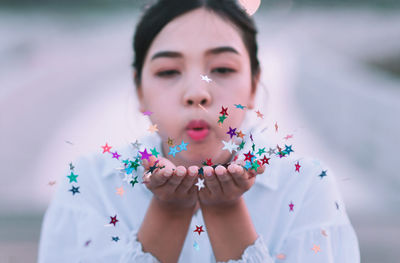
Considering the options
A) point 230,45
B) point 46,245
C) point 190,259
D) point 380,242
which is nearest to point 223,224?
point 190,259

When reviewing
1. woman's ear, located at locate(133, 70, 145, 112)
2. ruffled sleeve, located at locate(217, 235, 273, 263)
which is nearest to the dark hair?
woman's ear, located at locate(133, 70, 145, 112)

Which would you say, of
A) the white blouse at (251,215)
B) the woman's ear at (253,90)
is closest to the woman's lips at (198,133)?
the white blouse at (251,215)

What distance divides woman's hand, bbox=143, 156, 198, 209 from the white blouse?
0.68 ft

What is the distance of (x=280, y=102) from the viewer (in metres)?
8.14

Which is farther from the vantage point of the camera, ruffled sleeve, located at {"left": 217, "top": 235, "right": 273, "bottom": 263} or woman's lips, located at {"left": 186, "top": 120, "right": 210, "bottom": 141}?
woman's lips, located at {"left": 186, "top": 120, "right": 210, "bottom": 141}

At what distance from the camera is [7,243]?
2.99 metres

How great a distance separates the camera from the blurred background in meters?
3.21

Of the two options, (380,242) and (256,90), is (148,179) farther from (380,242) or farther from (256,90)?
(380,242)

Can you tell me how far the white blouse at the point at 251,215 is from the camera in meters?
1.35

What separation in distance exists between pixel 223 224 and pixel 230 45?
585 millimetres

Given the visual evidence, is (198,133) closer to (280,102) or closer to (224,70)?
(224,70)

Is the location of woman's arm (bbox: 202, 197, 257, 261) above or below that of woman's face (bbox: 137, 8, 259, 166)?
below

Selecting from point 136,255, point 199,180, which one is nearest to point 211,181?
point 199,180

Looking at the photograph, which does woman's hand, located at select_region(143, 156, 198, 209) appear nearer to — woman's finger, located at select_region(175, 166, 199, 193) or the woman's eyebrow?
woman's finger, located at select_region(175, 166, 199, 193)
